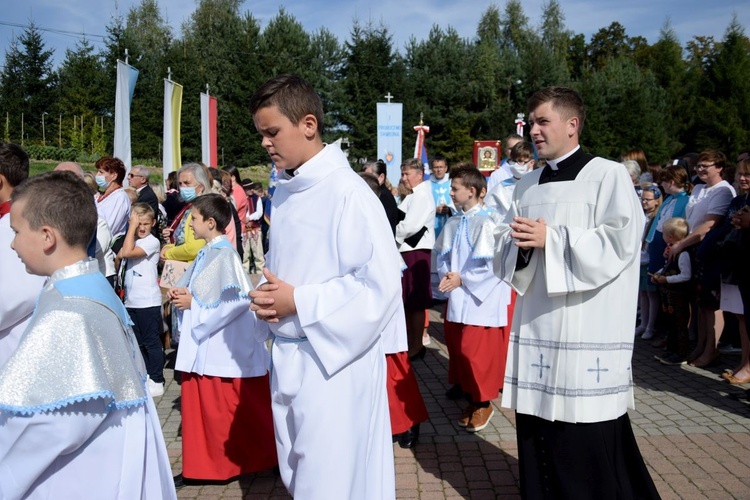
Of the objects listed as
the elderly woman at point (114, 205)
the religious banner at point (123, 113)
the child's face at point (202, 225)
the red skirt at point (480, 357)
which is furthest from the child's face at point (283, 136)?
the religious banner at point (123, 113)

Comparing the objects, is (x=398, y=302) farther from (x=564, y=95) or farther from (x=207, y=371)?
(x=207, y=371)

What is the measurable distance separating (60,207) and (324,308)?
96 cm

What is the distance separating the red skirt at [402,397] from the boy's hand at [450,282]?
22.4 inches

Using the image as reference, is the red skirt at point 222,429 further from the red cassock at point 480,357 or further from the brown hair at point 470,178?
the brown hair at point 470,178

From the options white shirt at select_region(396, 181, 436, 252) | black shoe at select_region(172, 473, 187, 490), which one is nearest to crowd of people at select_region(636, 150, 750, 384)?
white shirt at select_region(396, 181, 436, 252)

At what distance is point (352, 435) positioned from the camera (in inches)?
97.3

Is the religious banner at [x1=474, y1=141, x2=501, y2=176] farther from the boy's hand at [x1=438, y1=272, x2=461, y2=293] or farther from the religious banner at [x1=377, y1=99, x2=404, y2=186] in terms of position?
the boy's hand at [x1=438, y1=272, x2=461, y2=293]

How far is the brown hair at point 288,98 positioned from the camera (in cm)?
253

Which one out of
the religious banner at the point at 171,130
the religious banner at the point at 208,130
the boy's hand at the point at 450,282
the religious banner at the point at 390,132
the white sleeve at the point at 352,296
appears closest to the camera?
the white sleeve at the point at 352,296

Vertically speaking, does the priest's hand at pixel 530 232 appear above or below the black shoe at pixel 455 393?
above

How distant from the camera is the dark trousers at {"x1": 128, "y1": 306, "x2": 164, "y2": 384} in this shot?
582cm

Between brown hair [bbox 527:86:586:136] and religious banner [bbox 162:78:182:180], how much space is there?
10.9 meters

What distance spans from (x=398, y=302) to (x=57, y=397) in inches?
46.9

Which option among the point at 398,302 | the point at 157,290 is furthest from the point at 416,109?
the point at 398,302
